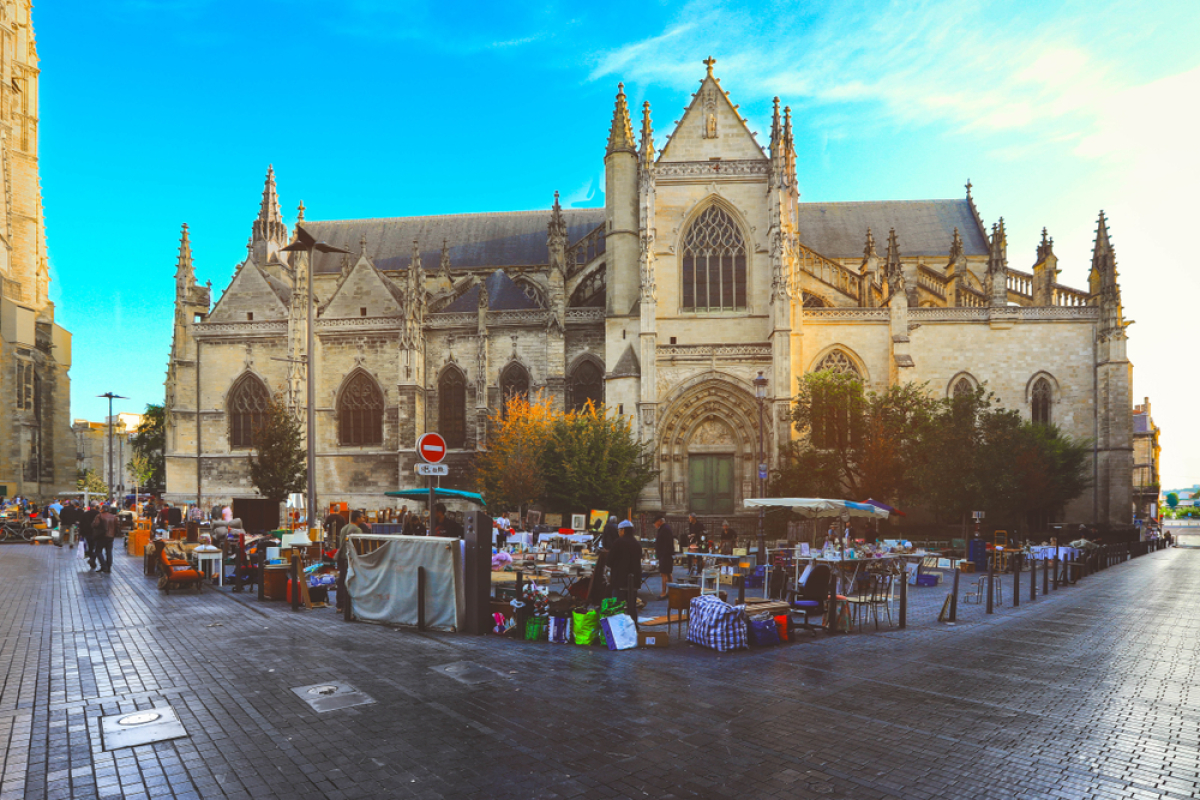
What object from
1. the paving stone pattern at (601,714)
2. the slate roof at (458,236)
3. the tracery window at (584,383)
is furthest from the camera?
the slate roof at (458,236)

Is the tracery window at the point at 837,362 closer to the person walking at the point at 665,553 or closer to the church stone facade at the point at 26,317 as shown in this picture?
the person walking at the point at 665,553

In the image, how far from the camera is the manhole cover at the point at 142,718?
19.8ft

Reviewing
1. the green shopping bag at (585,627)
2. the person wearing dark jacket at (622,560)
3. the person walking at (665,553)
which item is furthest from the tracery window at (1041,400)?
the green shopping bag at (585,627)

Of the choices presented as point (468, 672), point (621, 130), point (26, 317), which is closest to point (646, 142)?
point (621, 130)

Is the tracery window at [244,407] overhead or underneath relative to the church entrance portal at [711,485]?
overhead

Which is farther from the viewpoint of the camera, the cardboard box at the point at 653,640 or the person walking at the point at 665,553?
the person walking at the point at 665,553

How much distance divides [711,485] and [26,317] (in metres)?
35.3

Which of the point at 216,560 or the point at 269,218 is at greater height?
the point at 269,218

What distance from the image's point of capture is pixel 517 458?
24594 mm

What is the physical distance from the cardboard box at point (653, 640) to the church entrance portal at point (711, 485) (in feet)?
63.7

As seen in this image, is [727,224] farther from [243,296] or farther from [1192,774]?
[1192,774]

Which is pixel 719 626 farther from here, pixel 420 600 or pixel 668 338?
pixel 668 338

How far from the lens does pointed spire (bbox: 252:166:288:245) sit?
133 feet

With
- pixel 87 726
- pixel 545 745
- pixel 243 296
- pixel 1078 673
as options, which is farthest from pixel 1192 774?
pixel 243 296
